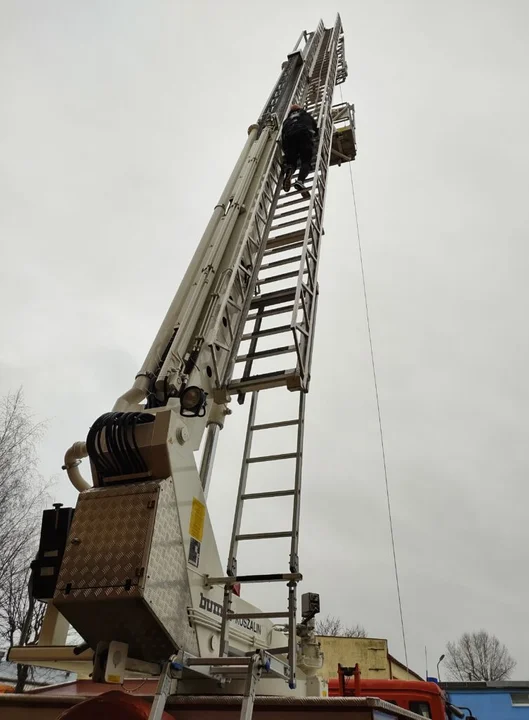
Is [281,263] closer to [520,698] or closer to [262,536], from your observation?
[262,536]

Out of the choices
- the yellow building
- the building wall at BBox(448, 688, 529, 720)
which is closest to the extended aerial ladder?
the building wall at BBox(448, 688, 529, 720)

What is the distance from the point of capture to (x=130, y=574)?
3887mm

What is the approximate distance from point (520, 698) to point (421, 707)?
16045 millimetres

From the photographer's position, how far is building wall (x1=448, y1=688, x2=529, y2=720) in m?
18.7

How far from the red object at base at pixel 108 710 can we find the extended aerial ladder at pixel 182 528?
0.16 meters

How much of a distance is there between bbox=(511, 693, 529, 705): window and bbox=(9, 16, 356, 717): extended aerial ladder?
18.0 meters

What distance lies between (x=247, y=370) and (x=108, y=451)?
6.80 ft

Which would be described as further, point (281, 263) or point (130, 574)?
point (281, 263)

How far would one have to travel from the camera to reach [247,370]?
6.20 m

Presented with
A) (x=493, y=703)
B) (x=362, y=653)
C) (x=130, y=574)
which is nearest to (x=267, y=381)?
(x=130, y=574)

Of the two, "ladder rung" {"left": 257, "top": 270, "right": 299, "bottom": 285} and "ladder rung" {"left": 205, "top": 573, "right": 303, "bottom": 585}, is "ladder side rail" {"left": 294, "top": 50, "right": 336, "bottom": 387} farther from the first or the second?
"ladder rung" {"left": 205, "top": 573, "right": 303, "bottom": 585}

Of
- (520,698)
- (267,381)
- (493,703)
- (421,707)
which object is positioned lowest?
(421,707)

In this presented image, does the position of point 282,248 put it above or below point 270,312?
above

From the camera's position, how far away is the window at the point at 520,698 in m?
19.2
